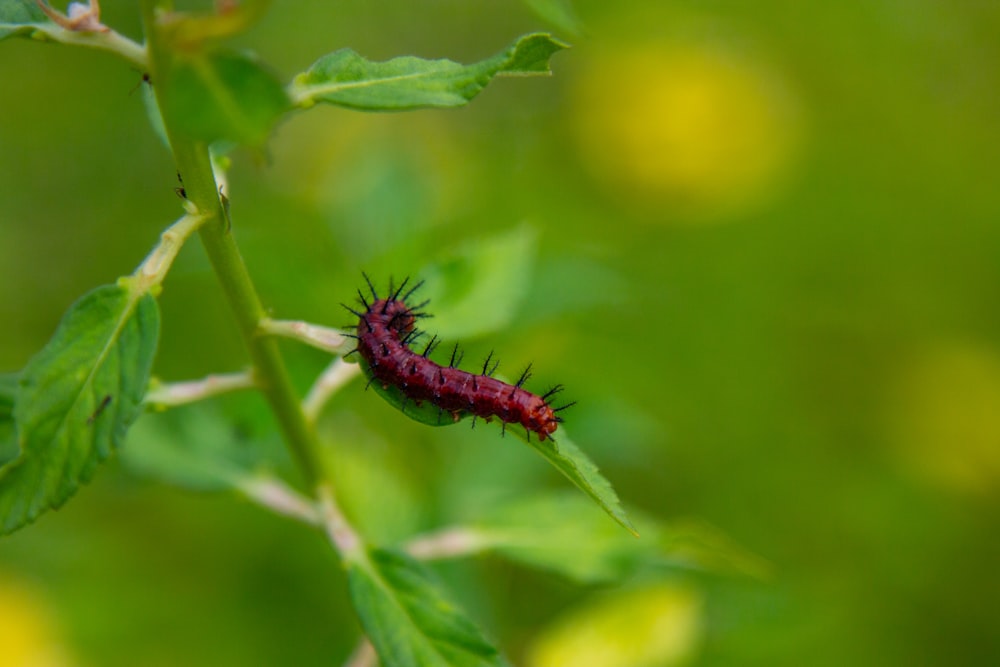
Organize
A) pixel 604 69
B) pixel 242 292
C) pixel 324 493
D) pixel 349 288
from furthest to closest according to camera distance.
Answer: pixel 604 69 → pixel 349 288 → pixel 324 493 → pixel 242 292

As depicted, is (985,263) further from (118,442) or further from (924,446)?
(118,442)

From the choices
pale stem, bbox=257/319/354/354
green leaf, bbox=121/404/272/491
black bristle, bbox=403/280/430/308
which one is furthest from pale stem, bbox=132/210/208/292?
green leaf, bbox=121/404/272/491

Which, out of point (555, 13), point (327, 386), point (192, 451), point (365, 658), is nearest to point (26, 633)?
point (192, 451)

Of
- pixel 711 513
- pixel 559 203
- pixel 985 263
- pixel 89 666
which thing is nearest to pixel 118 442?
pixel 89 666

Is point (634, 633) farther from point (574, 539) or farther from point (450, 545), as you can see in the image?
point (450, 545)

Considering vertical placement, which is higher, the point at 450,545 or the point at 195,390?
the point at 450,545

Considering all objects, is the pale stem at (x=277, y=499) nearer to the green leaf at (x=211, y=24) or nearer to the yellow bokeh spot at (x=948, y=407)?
the green leaf at (x=211, y=24)
